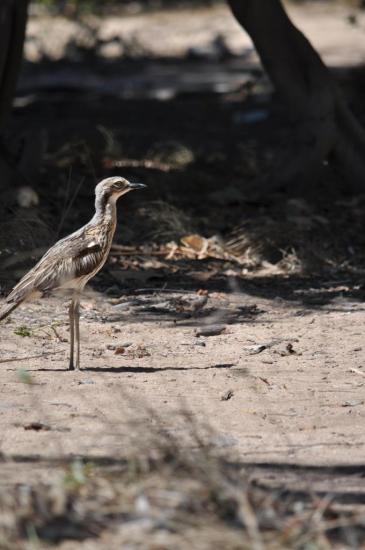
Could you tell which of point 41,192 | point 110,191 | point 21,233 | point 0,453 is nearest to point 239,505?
point 0,453

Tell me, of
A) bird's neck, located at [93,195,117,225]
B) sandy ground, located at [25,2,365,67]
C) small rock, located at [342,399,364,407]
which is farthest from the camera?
sandy ground, located at [25,2,365,67]

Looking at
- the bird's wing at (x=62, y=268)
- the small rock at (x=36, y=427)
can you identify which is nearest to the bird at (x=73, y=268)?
the bird's wing at (x=62, y=268)

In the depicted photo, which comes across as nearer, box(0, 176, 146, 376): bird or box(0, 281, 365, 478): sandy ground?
box(0, 281, 365, 478): sandy ground

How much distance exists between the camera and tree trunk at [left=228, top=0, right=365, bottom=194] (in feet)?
37.2

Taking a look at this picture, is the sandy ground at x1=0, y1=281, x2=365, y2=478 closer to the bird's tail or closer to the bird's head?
the bird's tail

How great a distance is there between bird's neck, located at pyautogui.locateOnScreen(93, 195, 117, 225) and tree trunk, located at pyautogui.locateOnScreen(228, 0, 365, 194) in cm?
442

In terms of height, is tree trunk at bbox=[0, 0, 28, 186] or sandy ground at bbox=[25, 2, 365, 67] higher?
tree trunk at bbox=[0, 0, 28, 186]

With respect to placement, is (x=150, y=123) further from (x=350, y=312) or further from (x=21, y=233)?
(x=350, y=312)

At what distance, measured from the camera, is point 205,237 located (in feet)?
34.9

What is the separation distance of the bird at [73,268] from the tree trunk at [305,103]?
4477mm

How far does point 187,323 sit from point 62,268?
5.00ft

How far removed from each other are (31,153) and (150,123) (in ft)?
13.6

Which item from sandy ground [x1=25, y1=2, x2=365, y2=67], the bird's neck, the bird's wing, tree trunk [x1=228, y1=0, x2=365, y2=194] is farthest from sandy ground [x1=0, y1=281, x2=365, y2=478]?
sandy ground [x1=25, y1=2, x2=365, y2=67]

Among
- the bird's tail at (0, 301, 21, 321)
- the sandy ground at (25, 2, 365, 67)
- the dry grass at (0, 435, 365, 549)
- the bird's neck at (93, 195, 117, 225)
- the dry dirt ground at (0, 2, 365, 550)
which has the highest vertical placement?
the dry grass at (0, 435, 365, 549)
